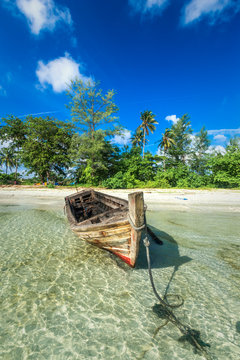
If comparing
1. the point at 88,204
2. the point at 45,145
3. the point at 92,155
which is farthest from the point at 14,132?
the point at 88,204

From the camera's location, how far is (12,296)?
300 centimetres

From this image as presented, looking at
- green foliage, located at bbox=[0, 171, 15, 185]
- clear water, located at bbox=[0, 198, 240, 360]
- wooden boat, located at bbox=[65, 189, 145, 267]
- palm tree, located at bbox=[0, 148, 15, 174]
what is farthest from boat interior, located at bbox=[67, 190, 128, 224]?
palm tree, located at bbox=[0, 148, 15, 174]

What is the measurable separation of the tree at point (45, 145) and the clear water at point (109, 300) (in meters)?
20.8

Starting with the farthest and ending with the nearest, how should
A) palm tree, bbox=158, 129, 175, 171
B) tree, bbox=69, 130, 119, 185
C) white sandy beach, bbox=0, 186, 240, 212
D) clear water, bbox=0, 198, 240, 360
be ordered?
palm tree, bbox=158, 129, 175, 171
tree, bbox=69, 130, 119, 185
white sandy beach, bbox=0, 186, 240, 212
clear water, bbox=0, 198, 240, 360

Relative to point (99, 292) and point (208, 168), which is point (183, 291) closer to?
point (99, 292)

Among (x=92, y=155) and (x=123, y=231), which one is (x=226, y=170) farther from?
(x=123, y=231)

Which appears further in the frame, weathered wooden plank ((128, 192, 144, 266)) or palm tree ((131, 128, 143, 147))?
palm tree ((131, 128, 143, 147))

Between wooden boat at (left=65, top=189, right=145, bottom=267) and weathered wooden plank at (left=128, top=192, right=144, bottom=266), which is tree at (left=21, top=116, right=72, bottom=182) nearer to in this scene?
wooden boat at (left=65, top=189, right=145, bottom=267)

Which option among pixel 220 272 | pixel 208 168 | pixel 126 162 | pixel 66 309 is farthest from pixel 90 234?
pixel 208 168

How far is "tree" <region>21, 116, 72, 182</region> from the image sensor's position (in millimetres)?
24094

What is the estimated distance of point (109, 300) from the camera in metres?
2.92

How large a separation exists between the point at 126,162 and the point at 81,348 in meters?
20.8

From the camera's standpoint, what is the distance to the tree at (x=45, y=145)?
949 inches

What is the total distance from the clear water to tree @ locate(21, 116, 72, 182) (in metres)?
20.8
